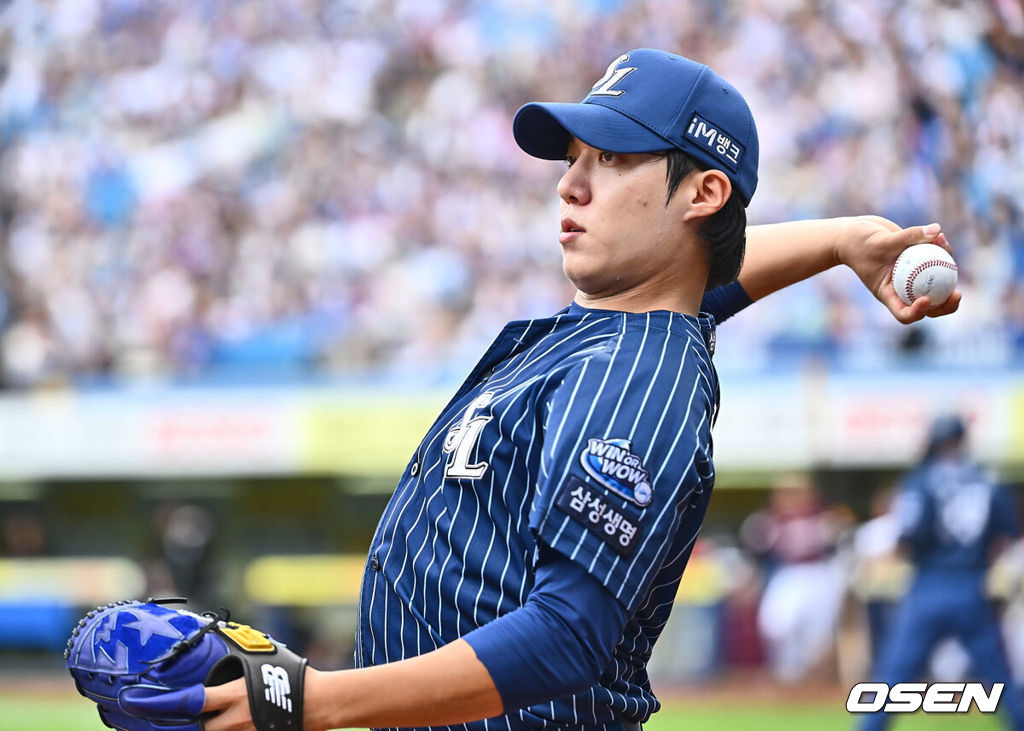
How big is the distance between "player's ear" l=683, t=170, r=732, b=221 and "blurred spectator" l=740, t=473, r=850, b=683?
815cm

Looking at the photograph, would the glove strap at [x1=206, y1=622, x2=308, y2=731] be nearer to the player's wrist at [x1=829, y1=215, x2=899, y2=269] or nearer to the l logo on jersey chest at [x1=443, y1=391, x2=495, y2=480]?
the l logo on jersey chest at [x1=443, y1=391, x2=495, y2=480]

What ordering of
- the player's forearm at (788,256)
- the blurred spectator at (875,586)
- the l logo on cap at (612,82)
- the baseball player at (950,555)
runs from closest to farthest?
the l logo on cap at (612,82), the player's forearm at (788,256), the baseball player at (950,555), the blurred spectator at (875,586)

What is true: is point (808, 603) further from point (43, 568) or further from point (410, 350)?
point (43, 568)

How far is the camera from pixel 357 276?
12977 mm

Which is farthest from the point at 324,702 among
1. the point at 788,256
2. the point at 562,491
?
the point at 788,256

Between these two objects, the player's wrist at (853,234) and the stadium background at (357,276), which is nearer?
the player's wrist at (853,234)

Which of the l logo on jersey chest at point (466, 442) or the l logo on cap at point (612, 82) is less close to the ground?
the l logo on cap at point (612, 82)

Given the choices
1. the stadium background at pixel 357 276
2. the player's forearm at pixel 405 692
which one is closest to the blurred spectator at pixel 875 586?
the stadium background at pixel 357 276

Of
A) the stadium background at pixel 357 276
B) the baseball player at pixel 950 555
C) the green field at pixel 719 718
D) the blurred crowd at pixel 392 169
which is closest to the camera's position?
the baseball player at pixel 950 555

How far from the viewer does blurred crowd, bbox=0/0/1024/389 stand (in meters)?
11.1

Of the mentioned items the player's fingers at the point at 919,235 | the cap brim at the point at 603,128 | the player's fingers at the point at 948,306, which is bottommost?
the player's fingers at the point at 948,306

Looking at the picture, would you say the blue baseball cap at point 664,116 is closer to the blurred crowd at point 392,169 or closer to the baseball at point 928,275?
the baseball at point 928,275

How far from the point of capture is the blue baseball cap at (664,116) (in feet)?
6.17

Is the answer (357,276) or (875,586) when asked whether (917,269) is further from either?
(357,276)
